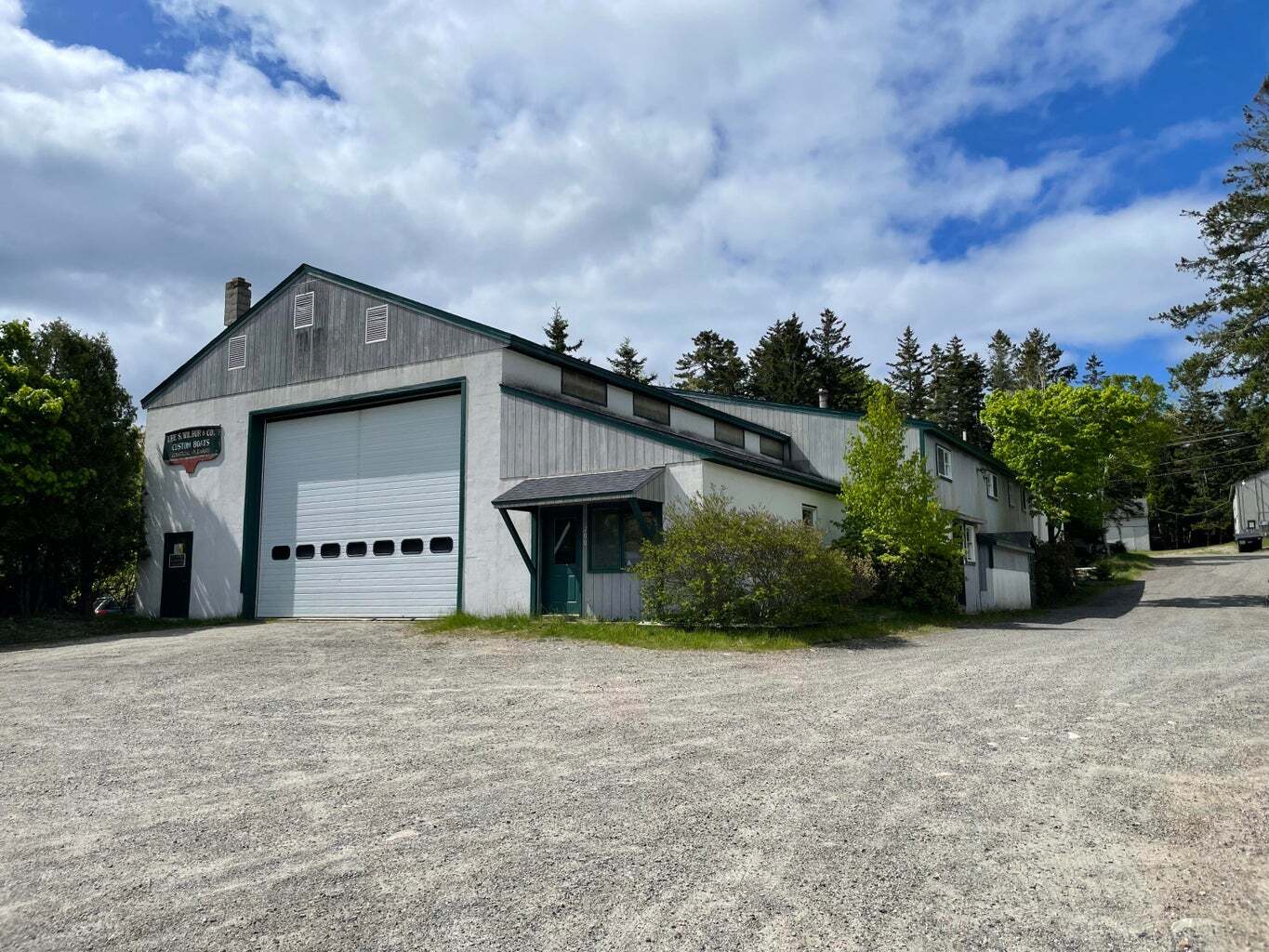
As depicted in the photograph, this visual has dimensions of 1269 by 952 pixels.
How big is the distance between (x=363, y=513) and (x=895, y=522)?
12.2 m

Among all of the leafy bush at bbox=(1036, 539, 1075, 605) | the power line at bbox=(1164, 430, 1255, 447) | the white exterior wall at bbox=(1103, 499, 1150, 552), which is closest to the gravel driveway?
the leafy bush at bbox=(1036, 539, 1075, 605)

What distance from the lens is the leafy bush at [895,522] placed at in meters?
19.6

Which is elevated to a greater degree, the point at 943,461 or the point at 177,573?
the point at 943,461

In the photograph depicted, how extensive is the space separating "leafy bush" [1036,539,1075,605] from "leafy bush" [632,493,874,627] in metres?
16.4

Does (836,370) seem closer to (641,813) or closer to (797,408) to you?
→ (797,408)

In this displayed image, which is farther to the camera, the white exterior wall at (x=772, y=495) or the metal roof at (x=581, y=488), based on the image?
the white exterior wall at (x=772, y=495)

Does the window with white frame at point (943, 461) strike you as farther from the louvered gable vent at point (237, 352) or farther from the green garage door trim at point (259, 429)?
the louvered gable vent at point (237, 352)

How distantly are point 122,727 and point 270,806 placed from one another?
11.7 ft

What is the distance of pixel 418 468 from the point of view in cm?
1991

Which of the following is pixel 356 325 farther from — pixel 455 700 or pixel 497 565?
pixel 455 700

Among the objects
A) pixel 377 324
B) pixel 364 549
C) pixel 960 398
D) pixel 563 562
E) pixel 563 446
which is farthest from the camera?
pixel 960 398

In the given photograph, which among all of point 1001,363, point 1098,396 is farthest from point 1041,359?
point 1098,396

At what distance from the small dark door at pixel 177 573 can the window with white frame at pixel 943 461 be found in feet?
65.8

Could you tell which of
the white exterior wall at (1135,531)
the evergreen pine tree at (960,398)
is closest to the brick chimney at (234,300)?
the evergreen pine tree at (960,398)
